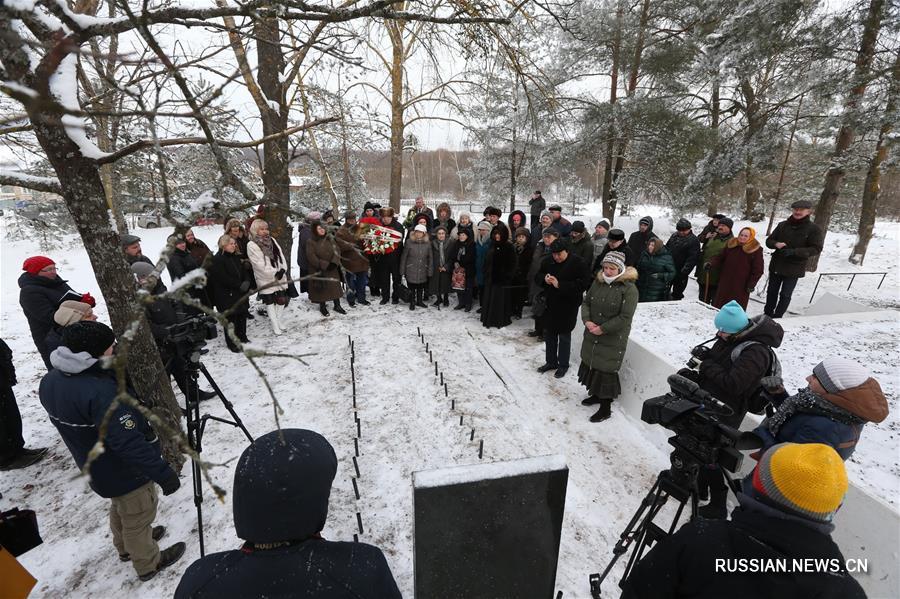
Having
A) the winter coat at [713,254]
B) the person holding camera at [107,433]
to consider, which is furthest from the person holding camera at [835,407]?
the winter coat at [713,254]

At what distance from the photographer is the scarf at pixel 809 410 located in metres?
2.27

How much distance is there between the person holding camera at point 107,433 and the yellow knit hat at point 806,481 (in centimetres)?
288

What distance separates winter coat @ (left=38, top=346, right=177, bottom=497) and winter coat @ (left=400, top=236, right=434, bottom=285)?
16.9ft

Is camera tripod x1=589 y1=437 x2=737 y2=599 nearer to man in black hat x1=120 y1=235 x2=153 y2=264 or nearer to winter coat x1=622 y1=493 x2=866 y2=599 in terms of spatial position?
winter coat x1=622 y1=493 x2=866 y2=599

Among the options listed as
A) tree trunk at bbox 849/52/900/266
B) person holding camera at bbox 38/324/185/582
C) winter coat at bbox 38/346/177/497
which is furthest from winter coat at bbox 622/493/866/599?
tree trunk at bbox 849/52/900/266

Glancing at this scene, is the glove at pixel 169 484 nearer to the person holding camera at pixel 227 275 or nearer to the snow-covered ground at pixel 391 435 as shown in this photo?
the snow-covered ground at pixel 391 435

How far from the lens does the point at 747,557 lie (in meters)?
1.34

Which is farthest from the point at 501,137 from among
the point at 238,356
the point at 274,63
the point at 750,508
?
the point at 750,508

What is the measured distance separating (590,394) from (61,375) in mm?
4610

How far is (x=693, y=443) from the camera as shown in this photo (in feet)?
7.66

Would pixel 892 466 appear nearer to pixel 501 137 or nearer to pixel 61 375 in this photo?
pixel 61 375

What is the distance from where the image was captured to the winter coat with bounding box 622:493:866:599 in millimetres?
1241

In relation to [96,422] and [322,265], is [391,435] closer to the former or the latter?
[96,422]

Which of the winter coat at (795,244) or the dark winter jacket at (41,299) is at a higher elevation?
the winter coat at (795,244)
